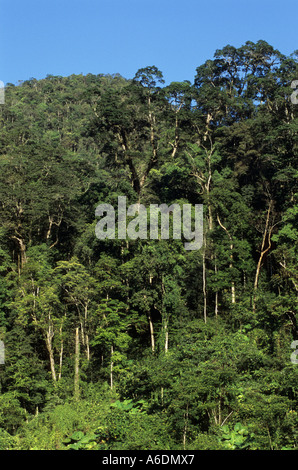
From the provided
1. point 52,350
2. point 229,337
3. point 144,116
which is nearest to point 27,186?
point 144,116

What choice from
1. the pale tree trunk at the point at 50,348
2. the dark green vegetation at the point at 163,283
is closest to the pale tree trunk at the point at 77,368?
the dark green vegetation at the point at 163,283
